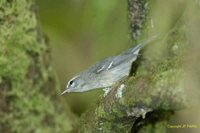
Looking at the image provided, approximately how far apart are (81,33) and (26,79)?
0.82 meters

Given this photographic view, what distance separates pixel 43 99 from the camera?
565 centimetres

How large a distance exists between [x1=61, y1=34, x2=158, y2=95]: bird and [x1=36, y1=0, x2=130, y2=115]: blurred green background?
0.34 m

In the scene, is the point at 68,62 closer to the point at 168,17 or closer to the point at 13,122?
the point at 13,122

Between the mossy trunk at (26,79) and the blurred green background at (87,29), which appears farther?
the mossy trunk at (26,79)

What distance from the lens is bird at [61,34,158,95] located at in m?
4.81

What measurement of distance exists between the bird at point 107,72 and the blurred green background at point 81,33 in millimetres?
343

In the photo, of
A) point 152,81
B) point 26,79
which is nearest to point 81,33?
point 26,79

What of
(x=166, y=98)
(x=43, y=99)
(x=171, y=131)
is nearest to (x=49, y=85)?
(x=43, y=99)

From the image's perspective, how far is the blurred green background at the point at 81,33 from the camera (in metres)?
5.22

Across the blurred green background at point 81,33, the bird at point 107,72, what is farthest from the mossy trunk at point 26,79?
the bird at point 107,72

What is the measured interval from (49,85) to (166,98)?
300cm

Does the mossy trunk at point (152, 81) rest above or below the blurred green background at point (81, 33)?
below

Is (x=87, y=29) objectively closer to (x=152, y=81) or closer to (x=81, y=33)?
(x=81, y=33)

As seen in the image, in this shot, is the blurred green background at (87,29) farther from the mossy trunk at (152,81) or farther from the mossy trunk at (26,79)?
the mossy trunk at (26,79)
